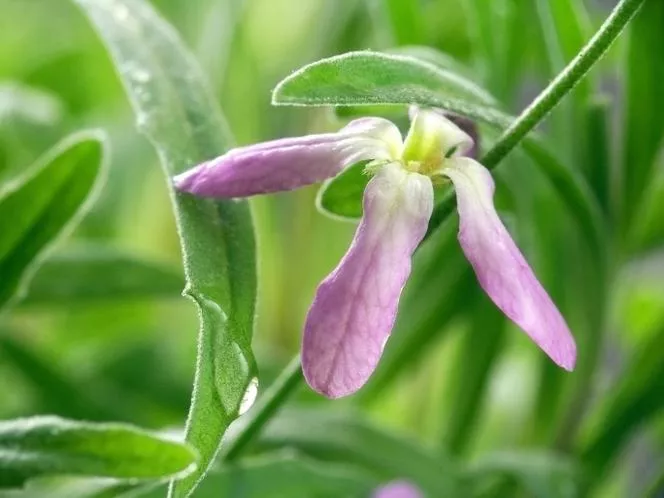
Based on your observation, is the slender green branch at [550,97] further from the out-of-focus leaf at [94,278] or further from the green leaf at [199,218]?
the out-of-focus leaf at [94,278]

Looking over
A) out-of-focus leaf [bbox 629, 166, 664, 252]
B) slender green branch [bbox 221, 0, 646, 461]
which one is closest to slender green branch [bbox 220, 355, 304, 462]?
slender green branch [bbox 221, 0, 646, 461]

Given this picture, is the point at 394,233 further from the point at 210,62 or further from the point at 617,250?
the point at 210,62

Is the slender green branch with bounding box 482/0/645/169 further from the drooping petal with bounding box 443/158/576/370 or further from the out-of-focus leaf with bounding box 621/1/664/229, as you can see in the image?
the out-of-focus leaf with bounding box 621/1/664/229

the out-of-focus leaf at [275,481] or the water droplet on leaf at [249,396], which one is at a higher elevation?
the water droplet on leaf at [249,396]

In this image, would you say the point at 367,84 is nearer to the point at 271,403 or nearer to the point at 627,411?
the point at 271,403

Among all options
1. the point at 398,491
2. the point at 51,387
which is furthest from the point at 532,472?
the point at 51,387

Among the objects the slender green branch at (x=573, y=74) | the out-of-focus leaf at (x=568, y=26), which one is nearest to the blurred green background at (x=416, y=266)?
the out-of-focus leaf at (x=568, y=26)

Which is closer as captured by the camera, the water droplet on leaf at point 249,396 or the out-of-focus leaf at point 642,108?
the water droplet on leaf at point 249,396
